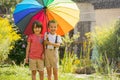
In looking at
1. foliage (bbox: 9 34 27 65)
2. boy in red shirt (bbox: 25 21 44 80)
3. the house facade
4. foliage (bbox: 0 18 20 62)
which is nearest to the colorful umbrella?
boy in red shirt (bbox: 25 21 44 80)

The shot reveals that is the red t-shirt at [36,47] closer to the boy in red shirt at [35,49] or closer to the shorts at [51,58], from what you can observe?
the boy in red shirt at [35,49]

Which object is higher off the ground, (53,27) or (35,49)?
(53,27)

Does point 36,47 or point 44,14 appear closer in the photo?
point 36,47

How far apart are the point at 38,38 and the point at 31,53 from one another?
33 centimetres

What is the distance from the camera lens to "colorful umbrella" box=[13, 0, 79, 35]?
8.36m

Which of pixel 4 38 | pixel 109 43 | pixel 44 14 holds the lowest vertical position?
pixel 109 43

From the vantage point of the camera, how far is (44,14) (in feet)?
27.3

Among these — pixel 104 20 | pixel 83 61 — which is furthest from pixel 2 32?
pixel 104 20

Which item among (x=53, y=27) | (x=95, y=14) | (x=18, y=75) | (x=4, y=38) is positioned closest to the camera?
(x=53, y=27)

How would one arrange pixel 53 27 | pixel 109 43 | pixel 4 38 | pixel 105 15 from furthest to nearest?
pixel 105 15 → pixel 4 38 → pixel 109 43 → pixel 53 27

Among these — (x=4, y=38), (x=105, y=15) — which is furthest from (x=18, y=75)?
(x=105, y=15)

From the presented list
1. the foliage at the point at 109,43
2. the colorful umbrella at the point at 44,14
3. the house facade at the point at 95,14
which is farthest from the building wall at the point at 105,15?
the colorful umbrella at the point at 44,14

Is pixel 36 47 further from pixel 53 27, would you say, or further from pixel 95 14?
pixel 95 14

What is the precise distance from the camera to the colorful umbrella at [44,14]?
8359 mm
